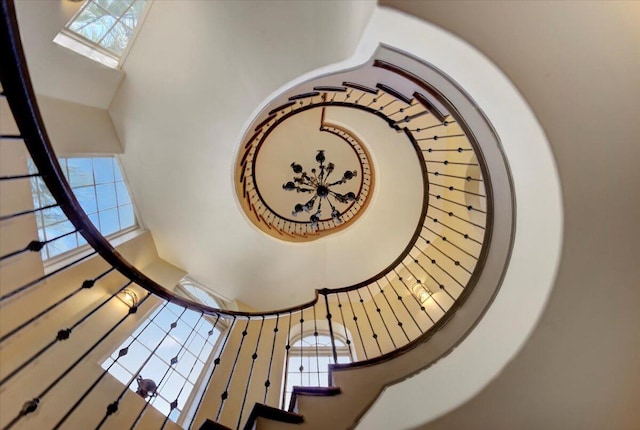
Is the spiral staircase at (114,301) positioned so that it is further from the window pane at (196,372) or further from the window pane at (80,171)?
the window pane at (80,171)

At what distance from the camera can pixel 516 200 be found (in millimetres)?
1937

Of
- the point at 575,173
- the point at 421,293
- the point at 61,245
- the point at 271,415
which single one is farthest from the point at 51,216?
the point at 421,293

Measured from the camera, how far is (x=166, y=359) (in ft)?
13.4

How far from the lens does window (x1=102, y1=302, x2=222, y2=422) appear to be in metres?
3.57

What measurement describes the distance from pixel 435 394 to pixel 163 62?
4.20 metres

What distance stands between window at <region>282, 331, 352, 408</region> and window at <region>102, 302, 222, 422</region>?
1.33 metres

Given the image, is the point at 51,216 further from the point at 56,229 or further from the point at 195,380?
the point at 195,380

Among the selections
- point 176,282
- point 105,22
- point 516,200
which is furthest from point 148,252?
point 516,200

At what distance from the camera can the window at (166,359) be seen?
11.7ft

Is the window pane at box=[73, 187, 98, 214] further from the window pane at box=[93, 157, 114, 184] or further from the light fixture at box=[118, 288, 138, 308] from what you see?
the light fixture at box=[118, 288, 138, 308]

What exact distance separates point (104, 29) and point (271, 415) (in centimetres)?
424

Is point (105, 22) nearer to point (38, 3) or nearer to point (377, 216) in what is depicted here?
point (38, 3)

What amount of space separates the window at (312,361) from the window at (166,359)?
1329 millimetres

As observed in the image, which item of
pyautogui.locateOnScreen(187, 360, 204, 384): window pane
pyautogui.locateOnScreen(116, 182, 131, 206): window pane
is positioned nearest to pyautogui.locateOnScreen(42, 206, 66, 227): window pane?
pyautogui.locateOnScreen(116, 182, 131, 206): window pane
